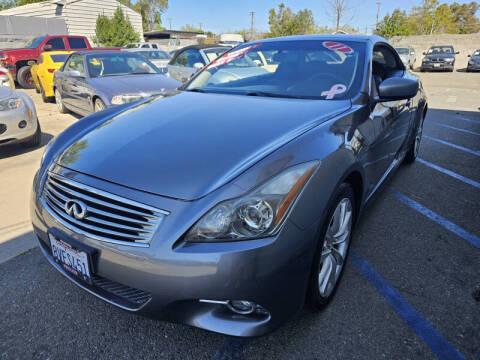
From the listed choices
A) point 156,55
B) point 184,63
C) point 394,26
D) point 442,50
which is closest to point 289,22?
point 394,26

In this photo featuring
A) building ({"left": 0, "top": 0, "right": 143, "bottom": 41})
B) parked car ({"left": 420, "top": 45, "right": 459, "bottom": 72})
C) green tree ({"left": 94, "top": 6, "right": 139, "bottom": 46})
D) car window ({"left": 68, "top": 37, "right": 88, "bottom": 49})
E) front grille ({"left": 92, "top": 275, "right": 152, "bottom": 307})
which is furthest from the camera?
green tree ({"left": 94, "top": 6, "right": 139, "bottom": 46})

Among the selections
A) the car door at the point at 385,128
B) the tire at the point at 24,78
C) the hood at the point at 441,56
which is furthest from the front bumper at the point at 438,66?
the tire at the point at 24,78

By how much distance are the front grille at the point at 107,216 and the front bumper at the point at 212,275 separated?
0.03 meters

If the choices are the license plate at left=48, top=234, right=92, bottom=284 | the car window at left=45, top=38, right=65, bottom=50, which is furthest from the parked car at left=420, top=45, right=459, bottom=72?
the license plate at left=48, top=234, right=92, bottom=284

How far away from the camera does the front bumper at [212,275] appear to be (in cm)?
134

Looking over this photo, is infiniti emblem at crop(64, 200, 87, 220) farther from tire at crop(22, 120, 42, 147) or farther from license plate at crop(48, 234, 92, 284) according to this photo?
tire at crop(22, 120, 42, 147)

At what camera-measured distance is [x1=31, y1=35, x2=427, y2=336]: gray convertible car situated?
138 cm

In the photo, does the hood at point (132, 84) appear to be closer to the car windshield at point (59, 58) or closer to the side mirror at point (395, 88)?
the car windshield at point (59, 58)

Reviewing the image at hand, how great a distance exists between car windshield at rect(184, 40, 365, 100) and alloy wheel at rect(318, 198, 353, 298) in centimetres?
82

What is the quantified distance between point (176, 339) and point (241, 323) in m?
0.52

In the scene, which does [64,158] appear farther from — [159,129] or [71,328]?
[71,328]

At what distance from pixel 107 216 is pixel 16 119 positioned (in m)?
3.94

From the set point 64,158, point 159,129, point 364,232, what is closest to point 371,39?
point 364,232

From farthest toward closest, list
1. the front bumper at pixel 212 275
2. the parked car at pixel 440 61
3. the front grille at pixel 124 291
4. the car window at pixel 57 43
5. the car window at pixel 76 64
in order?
the parked car at pixel 440 61, the car window at pixel 57 43, the car window at pixel 76 64, the front grille at pixel 124 291, the front bumper at pixel 212 275
